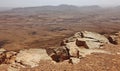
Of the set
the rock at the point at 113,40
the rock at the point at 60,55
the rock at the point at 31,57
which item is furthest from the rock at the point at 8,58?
the rock at the point at 113,40

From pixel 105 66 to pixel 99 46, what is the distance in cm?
462

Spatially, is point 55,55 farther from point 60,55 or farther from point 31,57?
point 31,57

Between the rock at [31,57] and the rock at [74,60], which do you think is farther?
the rock at [31,57]

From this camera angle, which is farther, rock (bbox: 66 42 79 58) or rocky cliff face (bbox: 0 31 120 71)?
rock (bbox: 66 42 79 58)

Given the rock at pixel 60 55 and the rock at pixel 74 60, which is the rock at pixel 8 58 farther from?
the rock at pixel 74 60

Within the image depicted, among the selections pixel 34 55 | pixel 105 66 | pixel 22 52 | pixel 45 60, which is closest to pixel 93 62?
pixel 105 66

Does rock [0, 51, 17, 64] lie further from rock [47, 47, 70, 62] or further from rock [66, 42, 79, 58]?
rock [66, 42, 79, 58]

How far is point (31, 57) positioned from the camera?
50.2 ft

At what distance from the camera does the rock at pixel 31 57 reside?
14598 millimetres

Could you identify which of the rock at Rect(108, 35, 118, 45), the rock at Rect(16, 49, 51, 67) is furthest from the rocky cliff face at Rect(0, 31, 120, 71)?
the rock at Rect(108, 35, 118, 45)

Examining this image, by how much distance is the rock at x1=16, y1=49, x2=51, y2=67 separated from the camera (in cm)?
1460

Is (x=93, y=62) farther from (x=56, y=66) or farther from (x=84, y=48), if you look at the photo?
(x=84, y=48)

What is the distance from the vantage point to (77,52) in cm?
1527

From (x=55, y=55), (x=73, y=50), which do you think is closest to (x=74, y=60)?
(x=73, y=50)
